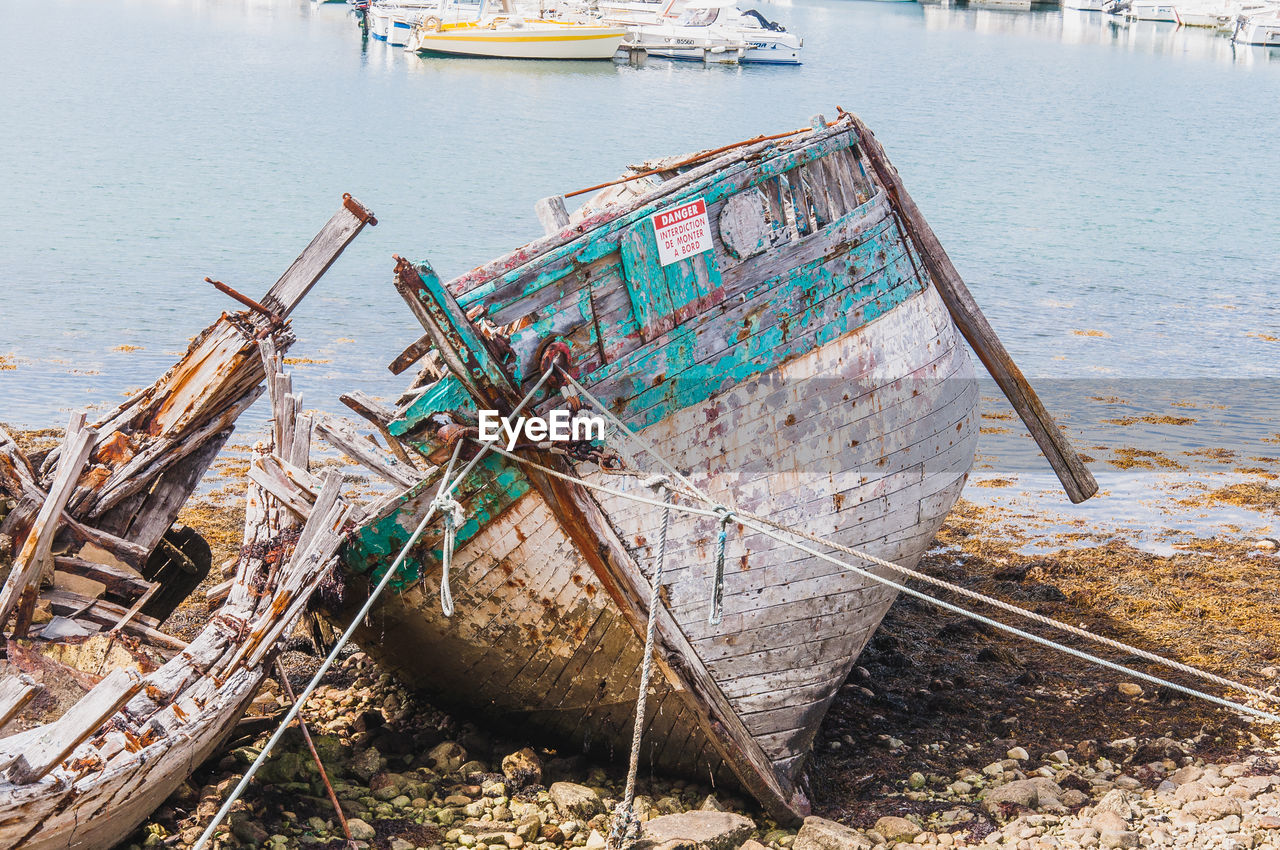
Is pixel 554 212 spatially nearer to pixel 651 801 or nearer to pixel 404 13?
pixel 651 801

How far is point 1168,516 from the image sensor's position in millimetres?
10531

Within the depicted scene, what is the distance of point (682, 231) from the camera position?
215 inches

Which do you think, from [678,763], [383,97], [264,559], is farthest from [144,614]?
[383,97]

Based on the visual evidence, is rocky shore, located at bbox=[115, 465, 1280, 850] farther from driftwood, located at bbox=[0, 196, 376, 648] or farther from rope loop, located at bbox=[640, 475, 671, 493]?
rope loop, located at bbox=[640, 475, 671, 493]

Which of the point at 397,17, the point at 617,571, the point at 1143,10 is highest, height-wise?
the point at 1143,10

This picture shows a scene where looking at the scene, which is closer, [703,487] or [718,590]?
[718,590]

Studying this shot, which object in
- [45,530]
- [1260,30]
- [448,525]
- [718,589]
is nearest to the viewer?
[448,525]

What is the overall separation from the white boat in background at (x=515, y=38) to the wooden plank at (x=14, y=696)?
1938 inches

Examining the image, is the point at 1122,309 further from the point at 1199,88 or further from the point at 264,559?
the point at 1199,88

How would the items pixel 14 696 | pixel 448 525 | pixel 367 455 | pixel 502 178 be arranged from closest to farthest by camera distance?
pixel 14 696
pixel 448 525
pixel 367 455
pixel 502 178

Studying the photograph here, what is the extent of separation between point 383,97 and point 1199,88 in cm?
3488

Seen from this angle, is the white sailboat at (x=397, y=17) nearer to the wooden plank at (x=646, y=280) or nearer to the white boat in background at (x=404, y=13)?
the white boat in background at (x=404, y=13)

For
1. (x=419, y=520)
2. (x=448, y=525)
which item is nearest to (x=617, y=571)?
(x=448, y=525)

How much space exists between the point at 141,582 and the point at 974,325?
524cm
